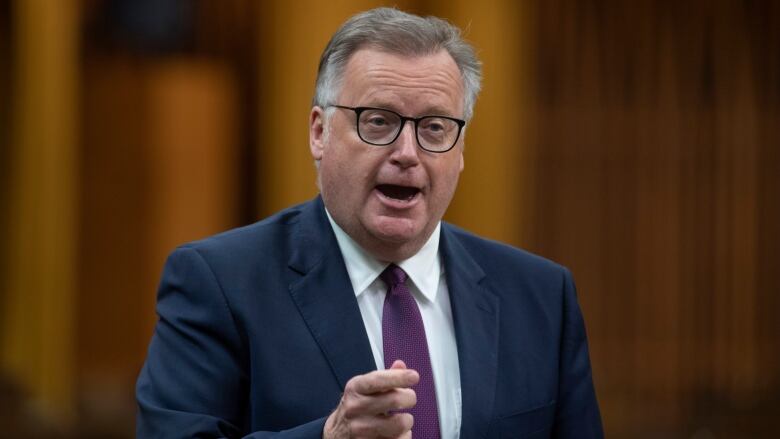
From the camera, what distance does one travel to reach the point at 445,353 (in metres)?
2.42

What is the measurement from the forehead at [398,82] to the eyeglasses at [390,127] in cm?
1

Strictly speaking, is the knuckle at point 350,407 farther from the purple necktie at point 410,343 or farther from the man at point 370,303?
the purple necktie at point 410,343

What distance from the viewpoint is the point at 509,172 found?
562 centimetres

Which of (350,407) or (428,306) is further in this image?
(428,306)

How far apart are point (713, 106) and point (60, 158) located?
2.96 m

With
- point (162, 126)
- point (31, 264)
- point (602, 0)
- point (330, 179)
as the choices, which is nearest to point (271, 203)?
point (162, 126)

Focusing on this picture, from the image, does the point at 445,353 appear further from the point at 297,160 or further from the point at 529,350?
the point at 297,160

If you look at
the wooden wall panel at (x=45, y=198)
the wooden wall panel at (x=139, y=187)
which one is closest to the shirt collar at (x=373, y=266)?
the wooden wall panel at (x=45, y=198)

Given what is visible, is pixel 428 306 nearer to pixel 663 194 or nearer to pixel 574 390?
pixel 574 390

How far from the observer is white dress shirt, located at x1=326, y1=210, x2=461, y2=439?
236 cm

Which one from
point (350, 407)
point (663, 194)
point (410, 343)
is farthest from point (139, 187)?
point (350, 407)

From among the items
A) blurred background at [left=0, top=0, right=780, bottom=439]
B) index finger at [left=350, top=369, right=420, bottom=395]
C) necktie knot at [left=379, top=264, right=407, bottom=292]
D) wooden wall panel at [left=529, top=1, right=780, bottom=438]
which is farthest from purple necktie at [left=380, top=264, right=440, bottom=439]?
wooden wall panel at [left=529, top=1, right=780, bottom=438]

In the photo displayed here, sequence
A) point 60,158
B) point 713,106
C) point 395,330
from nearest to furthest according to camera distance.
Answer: point 395,330, point 60,158, point 713,106

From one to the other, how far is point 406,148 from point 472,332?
0.39 metres
